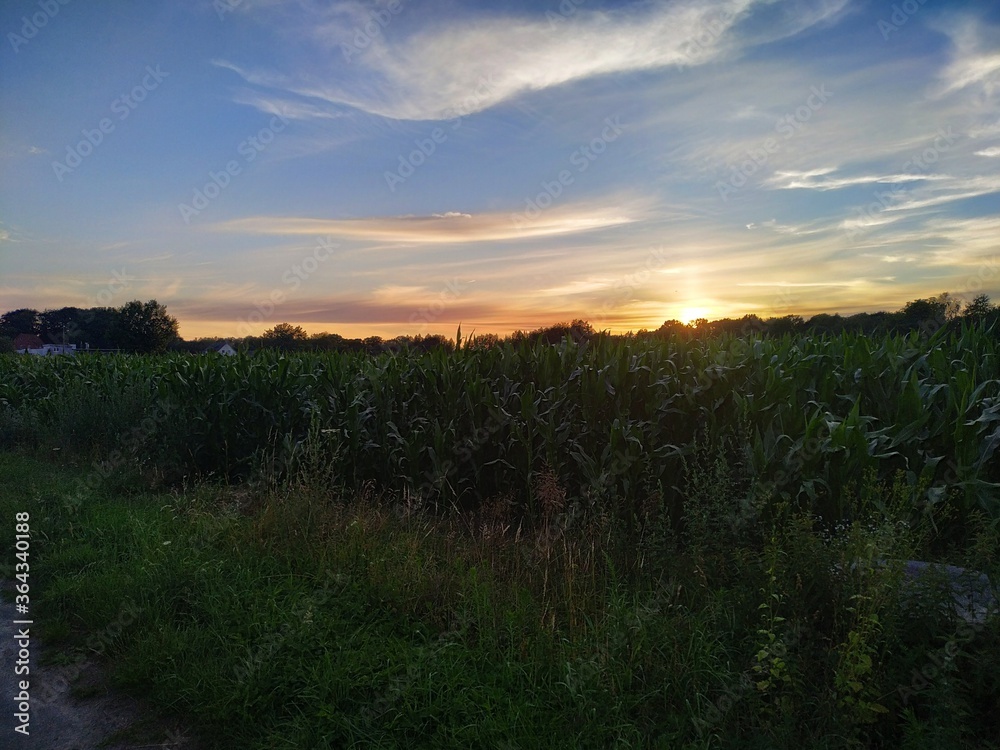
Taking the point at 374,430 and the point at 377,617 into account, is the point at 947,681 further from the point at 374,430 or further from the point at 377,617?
the point at 374,430

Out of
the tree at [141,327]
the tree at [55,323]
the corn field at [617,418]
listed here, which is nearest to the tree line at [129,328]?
the tree at [141,327]

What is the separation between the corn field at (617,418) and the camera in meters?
5.61

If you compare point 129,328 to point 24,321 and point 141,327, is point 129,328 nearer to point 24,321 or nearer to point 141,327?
point 141,327

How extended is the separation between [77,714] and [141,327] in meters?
69.4

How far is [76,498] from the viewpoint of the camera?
27.1 feet

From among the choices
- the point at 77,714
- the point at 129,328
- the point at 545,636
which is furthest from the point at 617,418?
the point at 129,328

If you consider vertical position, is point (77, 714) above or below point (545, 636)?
below

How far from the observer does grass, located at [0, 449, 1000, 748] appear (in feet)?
11.2

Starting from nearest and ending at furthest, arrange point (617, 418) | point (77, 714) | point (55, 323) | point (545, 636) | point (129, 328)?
point (77, 714), point (545, 636), point (617, 418), point (129, 328), point (55, 323)

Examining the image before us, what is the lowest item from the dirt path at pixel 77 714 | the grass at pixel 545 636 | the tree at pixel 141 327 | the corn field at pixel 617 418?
the dirt path at pixel 77 714

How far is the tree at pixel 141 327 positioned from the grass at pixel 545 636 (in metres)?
64.2

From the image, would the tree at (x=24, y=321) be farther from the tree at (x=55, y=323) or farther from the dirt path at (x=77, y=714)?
the dirt path at (x=77, y=714)

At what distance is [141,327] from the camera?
6431cm

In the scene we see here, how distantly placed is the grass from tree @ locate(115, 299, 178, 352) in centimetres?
6424
